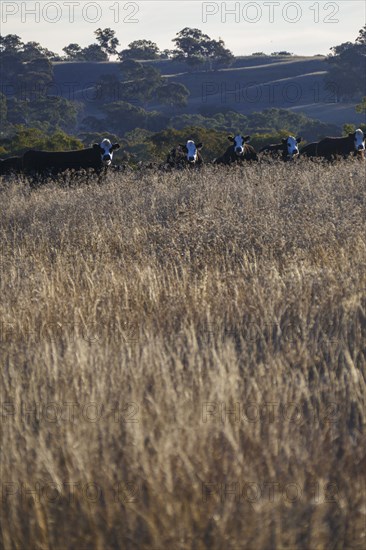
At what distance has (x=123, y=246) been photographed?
28.2 ft

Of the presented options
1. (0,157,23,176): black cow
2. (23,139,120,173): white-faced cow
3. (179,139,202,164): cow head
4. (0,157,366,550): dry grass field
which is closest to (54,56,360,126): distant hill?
(179,139,202,164): cow head

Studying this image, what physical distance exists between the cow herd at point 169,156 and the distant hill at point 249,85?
210ft

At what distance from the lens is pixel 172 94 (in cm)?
9138

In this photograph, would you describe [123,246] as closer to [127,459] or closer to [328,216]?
[328,216]

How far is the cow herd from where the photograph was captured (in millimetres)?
19594

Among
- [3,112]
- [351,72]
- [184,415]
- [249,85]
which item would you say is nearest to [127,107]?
[3,112]

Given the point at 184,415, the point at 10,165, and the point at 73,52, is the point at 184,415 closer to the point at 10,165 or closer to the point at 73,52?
the point at 10,165

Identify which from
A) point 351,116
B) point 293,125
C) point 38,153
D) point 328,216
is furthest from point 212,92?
point 328,216

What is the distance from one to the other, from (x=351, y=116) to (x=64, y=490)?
86.4 metres

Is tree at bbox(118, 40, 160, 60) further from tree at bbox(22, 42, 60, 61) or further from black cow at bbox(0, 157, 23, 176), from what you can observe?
black cow at bbox(0, 157, 23, 176)

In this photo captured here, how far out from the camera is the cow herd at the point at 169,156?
19.6 meters

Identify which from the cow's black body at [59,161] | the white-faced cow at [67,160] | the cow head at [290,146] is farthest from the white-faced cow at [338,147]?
the cow's black body at [59,161]

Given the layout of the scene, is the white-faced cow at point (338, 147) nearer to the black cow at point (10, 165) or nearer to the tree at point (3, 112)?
the black cow at point (10, 165)

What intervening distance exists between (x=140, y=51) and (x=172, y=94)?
169 ft
